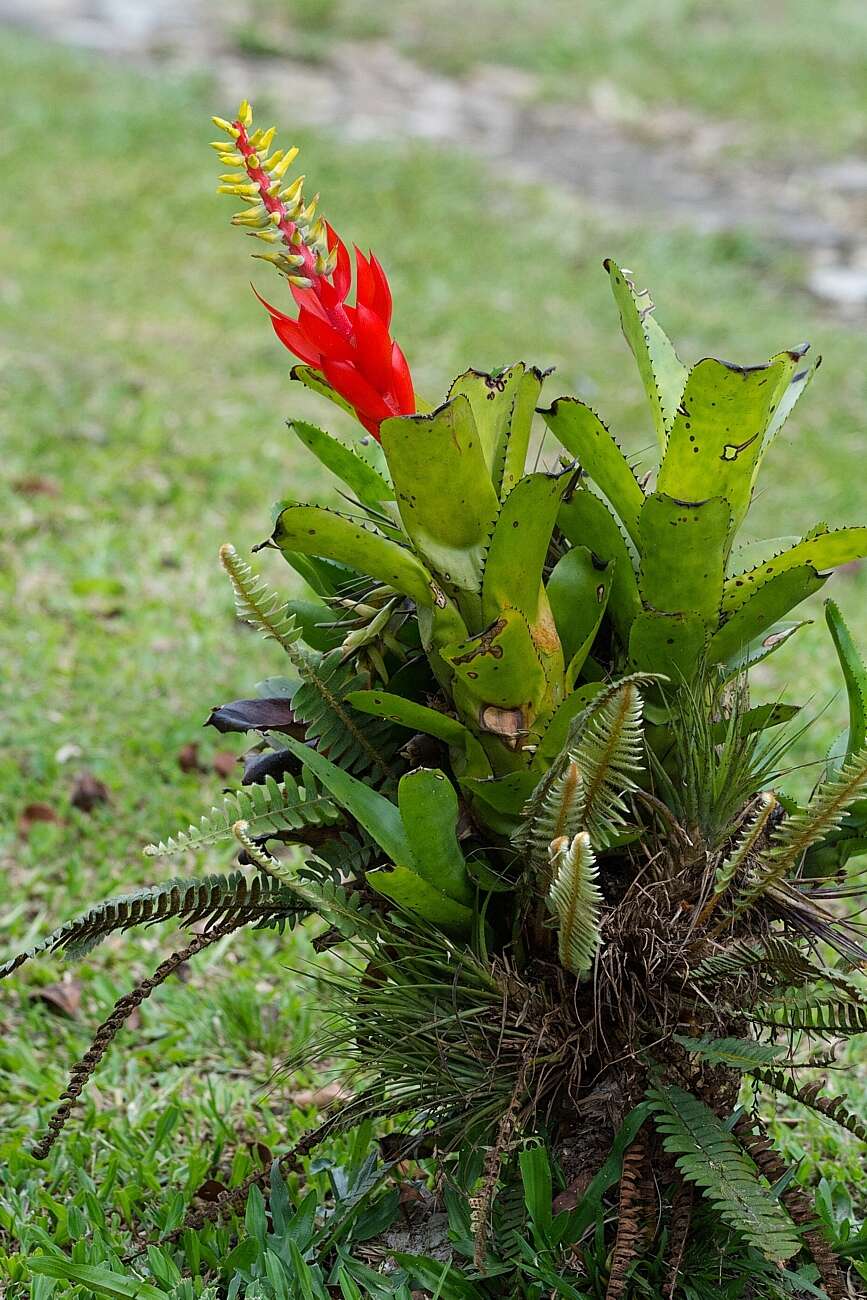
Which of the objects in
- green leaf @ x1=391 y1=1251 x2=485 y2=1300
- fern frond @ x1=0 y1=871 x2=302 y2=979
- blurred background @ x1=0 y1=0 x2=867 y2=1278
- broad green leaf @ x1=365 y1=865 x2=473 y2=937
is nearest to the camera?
broad green leaf @ x1=365 y1=865 x2=473 y2=937

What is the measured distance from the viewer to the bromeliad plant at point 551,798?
1.50 metres

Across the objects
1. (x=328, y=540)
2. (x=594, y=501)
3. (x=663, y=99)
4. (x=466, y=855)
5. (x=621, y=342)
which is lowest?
(x=466, y=855)

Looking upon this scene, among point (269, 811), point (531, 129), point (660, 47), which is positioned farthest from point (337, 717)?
point (660, 47)

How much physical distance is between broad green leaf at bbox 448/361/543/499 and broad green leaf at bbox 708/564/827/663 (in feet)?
0.99

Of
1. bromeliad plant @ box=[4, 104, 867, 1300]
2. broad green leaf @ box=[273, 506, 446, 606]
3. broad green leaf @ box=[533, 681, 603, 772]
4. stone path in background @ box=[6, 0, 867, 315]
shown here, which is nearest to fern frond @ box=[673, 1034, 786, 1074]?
bromeliad plant @ box=[4, 104, 867, 1300]

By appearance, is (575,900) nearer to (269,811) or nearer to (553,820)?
(553,820)

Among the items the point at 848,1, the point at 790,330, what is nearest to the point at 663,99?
the point at 848,1

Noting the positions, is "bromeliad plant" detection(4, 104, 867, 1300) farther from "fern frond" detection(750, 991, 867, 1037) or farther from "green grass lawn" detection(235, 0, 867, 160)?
"green grass lawn" detection(235, 0, 867, 160)

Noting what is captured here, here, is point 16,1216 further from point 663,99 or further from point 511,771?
point 663,99

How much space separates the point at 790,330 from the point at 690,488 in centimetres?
565

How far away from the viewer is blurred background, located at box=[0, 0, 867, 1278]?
255 cm

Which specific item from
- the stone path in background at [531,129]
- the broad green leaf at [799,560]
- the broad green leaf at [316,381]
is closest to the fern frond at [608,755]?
the broad green leaf at [799,560]

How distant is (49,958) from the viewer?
8.99 ft

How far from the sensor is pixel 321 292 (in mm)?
1498
